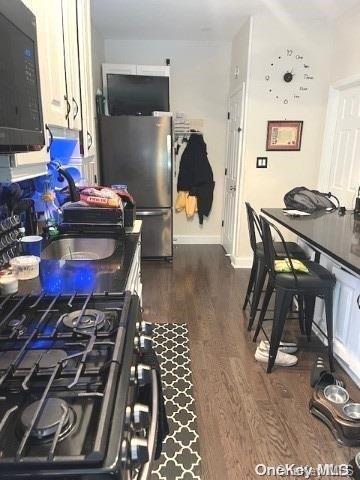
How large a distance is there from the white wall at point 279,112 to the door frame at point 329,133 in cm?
6

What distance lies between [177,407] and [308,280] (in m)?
1.06

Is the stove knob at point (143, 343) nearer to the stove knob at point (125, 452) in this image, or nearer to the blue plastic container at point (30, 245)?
the stove knob at point (125, 452)

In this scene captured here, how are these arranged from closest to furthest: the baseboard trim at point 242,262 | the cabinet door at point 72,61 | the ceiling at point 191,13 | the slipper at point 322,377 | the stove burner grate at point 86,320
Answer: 1. the stove burner grate at point 86,320
2. the cabinet door at point 72,61
3. the slipper at point 322,377
4. the ceiling at point 191,13
5. the baseboard trim at point 242,262

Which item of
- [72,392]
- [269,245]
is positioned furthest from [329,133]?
[72,392]

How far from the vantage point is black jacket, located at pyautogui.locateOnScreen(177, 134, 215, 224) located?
4609 millimetres

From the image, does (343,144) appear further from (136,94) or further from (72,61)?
(72,61)

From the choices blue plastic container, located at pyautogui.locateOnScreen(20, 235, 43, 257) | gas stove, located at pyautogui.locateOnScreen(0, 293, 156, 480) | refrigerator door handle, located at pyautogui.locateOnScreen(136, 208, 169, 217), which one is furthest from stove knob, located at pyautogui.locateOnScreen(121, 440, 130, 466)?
refrigerator door handle, located at pyautogui.locateOnScreen(136, 208, 169, 217)

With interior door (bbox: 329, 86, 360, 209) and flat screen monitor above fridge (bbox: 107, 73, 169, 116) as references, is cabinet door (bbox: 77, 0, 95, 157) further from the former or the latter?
interior door (bbox: 329, 86, 360, 209)

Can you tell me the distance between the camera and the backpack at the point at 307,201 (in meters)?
3.01

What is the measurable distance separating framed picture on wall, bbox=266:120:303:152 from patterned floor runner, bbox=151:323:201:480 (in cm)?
233

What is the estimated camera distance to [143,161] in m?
3.90

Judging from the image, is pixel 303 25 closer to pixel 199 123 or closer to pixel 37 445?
pixel 199 123

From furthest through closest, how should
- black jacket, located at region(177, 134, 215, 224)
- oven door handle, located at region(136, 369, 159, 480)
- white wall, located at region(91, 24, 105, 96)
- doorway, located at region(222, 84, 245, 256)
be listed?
black jacket, located at region(177, 134, 215, 224)
doorway, located at region(222, 84, 245, 256)
white wall, located at region(91, 24, 105, 96)
oven door handle, located at region(136, 369, 159, 480)

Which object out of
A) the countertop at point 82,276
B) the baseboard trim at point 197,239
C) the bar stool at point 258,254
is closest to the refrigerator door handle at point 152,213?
the baseboard trim at point 197,239
